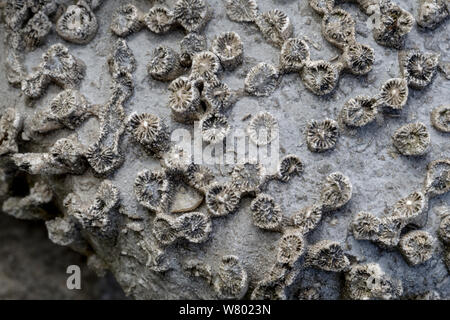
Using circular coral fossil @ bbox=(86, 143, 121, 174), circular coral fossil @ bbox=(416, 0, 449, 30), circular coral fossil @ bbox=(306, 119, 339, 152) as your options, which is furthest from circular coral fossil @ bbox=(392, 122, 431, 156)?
circular coral fossil @ bbox=(86, 143, 121, 174)

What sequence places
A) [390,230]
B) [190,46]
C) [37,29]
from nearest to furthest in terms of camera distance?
[390,230], [190,46], [37,29]

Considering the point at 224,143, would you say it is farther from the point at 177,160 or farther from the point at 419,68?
the point at 419,68

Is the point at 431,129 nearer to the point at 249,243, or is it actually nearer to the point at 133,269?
the point at 249,243

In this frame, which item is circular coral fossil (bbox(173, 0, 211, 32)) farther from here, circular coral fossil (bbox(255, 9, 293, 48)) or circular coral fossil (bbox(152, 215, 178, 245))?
circular coral fossil (bbox(152, 215, 178, 245))

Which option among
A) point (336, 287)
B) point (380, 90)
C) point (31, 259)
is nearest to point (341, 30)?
point (380, 90)

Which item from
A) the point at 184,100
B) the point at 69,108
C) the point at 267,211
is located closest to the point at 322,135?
the point at 267,211

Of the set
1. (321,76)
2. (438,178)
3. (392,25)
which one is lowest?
(438,178)
